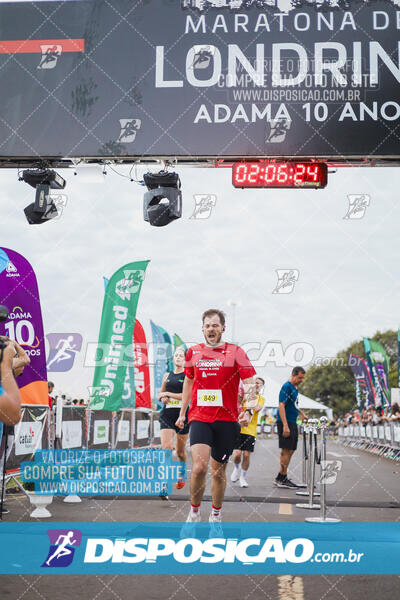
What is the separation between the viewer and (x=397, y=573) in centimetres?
505

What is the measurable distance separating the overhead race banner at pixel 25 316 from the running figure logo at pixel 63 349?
8.89 ft

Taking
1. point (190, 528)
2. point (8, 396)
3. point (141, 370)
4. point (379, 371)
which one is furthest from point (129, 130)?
point (379, 371)

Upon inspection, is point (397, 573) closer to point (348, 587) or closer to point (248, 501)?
point (348, 587)

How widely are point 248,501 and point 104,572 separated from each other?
4454 mm

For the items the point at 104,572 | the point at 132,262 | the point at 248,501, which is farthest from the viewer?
the point at 132,262

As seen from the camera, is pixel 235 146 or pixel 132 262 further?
pixel 132 262

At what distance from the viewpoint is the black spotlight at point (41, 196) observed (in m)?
10.8

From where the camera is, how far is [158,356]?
76.3ft

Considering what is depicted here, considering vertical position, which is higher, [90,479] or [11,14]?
[11,14]

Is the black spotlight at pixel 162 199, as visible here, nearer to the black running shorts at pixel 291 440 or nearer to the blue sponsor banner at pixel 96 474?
the blue sponsor banner at pixel 96 474

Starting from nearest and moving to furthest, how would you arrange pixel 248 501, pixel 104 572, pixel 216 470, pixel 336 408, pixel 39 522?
pixel 104 572, pixel 216 470, pixel 39 522, pixel 248 501, pixel 336 408

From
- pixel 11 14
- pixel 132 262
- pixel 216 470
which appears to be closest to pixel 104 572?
pixel 216 470

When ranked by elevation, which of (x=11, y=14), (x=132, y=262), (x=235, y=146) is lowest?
(x=132, y=262)

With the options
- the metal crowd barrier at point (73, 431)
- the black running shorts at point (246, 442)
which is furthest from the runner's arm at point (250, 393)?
the black running shorts at point (246, 442)
